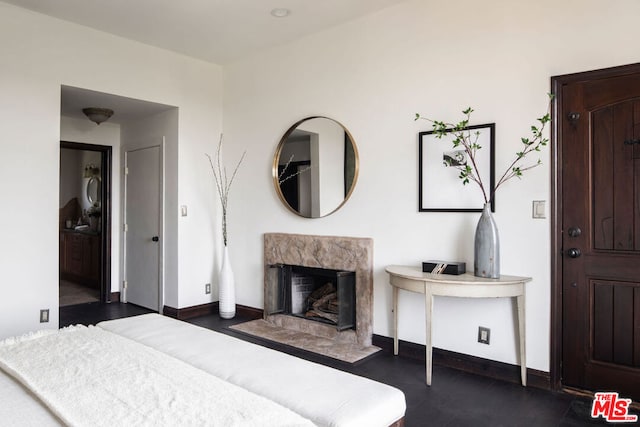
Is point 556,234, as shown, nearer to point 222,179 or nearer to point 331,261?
point 331,261

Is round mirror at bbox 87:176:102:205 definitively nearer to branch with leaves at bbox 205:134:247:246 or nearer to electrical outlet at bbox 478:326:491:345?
branch with leaves at bbox 205:134:247:246

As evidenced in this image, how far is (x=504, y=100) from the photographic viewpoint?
9.84 feet

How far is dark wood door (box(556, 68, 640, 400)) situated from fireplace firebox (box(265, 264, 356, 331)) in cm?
193

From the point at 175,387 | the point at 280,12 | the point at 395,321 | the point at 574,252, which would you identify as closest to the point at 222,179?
the point at 280,12

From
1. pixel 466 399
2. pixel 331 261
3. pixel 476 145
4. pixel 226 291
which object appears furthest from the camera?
pixel 226 291

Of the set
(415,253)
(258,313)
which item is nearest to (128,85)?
(258,313)

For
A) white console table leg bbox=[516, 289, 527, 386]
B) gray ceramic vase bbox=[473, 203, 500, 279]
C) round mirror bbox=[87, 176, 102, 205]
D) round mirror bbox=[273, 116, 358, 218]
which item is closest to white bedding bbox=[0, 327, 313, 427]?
gray ceramic vase bbox=[473, 203, 500, 279]

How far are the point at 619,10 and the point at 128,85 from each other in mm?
4004

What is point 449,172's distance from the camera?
3232 millimetres

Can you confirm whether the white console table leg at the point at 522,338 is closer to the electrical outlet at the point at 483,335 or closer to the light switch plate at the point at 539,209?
the electrical outlet at the point at 483,335

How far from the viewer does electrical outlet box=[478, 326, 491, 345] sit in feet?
10.0

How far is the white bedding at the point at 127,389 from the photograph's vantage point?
1.17 m

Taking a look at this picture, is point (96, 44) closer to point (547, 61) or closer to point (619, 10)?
point (547, 61)

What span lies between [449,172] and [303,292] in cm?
200
